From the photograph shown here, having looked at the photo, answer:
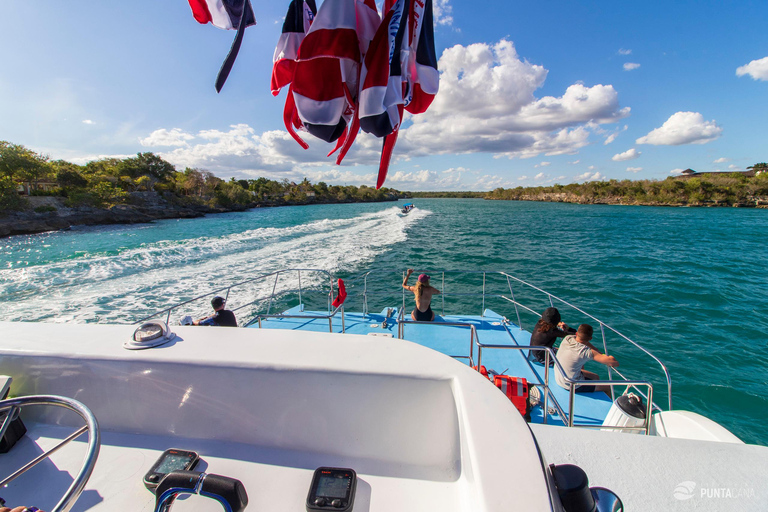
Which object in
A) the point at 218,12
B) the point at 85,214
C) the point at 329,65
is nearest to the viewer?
the point at 329,65

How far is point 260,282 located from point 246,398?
397 inches

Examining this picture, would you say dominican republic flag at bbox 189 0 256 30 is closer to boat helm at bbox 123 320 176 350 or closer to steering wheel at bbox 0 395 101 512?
boat helm at bbox 123 320 176 350

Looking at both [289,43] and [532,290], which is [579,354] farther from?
[532,290]

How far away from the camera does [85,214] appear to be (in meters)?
36.6

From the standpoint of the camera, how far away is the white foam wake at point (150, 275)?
865 cm

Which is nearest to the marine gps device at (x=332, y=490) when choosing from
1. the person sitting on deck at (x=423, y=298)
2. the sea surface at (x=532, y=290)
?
the person sitting on deck at (x=423, y=298)

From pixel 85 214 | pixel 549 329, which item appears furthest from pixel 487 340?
pixel 85 214

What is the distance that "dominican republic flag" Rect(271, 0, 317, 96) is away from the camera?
243 cm

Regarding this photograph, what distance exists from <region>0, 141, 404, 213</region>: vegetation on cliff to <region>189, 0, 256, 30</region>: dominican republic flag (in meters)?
2.64

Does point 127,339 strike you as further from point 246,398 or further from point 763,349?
point 763,349

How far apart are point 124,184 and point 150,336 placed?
73602 millimetres

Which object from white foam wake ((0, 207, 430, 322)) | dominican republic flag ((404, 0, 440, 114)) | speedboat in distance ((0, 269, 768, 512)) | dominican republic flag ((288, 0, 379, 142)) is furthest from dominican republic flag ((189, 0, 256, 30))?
white foam wake ((0, 207, 430, 322))

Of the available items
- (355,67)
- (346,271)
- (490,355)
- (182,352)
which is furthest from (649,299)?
(182,352)

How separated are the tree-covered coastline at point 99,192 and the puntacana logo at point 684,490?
45.6 m
